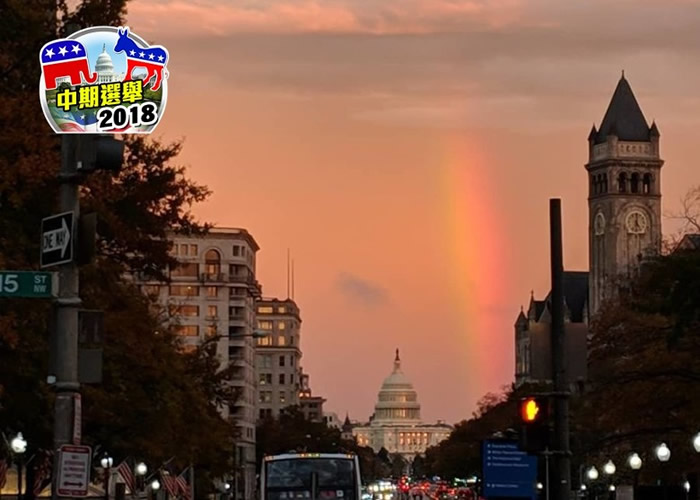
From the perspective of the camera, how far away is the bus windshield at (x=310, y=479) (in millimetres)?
50062

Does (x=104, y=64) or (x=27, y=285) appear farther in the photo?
(x=104, y=64)

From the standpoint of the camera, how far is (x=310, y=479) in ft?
165

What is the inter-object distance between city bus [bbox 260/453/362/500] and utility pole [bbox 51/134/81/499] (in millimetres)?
27935

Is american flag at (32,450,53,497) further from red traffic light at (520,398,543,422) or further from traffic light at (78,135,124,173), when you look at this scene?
traffic light at (78,135,124,173)

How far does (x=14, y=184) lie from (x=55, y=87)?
4482 millimetres

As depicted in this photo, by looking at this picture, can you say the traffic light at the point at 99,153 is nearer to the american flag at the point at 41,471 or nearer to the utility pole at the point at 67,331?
the utility pole at the point at 67,331

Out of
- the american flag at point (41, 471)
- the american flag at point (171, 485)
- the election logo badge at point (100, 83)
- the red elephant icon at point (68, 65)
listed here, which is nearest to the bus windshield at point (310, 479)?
the american flag at point (41, 471)

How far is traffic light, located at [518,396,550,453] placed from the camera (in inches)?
1072

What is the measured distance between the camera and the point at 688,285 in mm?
45938

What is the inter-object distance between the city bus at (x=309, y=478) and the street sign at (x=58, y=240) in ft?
91.4

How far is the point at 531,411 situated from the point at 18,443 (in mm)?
21505

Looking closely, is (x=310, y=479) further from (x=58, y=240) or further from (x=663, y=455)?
(x=58, y=240)

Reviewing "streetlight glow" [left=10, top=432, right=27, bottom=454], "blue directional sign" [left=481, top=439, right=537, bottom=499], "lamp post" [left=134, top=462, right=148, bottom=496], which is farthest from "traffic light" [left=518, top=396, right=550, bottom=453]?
"lamp post" [left=134, top=462, right=148, bottom=496]

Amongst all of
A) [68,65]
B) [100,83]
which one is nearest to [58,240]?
[100,83]
